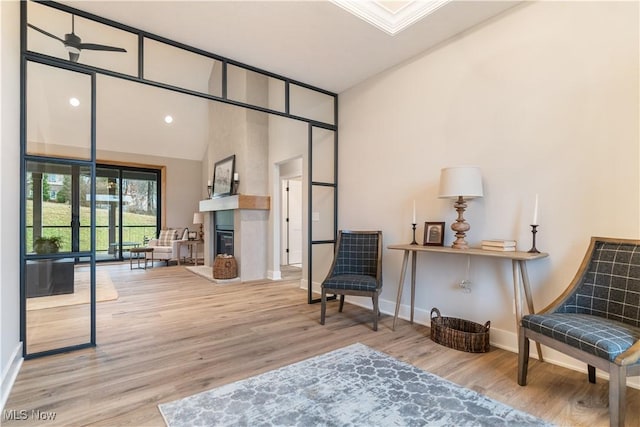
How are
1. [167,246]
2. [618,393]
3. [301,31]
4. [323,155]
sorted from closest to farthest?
[618,393]
[301,31]
[323,155]
[167,246]

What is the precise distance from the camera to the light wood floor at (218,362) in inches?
70.4

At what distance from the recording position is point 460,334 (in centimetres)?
256

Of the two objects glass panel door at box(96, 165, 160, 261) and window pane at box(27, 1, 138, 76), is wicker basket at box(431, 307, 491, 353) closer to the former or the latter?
window pane at box(27, 1, 138, 76)

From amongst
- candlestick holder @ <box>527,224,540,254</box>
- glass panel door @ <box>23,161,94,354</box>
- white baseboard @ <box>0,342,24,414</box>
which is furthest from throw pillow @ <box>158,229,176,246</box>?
candlestick holder @ <box>527,224,540,254</box>

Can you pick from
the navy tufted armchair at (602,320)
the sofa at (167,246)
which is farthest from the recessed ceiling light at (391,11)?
the sofa at (167,246)

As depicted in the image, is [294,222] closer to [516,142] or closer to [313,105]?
[313,105]

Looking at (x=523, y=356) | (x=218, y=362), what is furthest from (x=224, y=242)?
(x=523, y=356)

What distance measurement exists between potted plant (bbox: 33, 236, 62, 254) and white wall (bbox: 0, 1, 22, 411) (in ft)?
0.74

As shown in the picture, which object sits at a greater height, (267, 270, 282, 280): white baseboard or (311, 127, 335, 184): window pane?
(311, 127, 335, 184): window pane

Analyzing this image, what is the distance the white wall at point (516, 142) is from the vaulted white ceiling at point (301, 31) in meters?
0.26

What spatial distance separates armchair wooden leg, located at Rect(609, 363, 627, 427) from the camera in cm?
147

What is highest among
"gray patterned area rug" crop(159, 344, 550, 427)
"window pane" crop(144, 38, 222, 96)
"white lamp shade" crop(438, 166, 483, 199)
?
"window pane" crop(144, 38, 222, 96)

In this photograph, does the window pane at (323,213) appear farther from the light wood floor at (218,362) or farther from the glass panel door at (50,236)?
the glass panel door at (50,236)

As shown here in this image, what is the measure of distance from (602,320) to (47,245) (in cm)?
405
